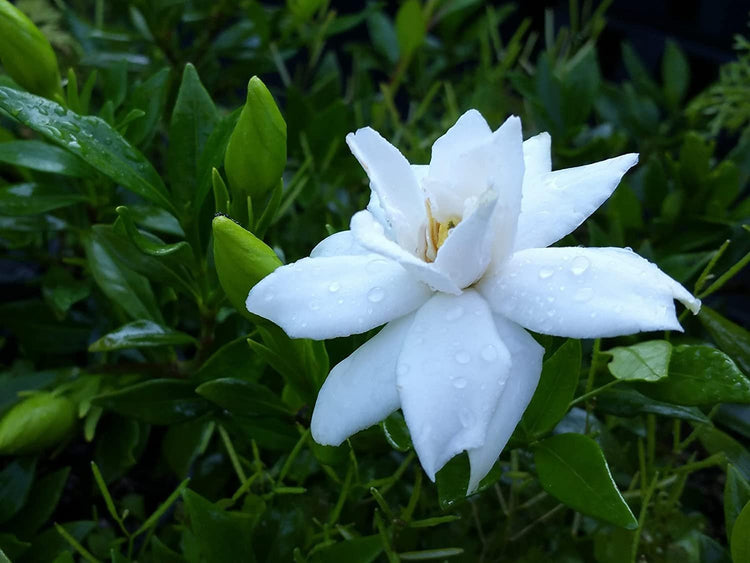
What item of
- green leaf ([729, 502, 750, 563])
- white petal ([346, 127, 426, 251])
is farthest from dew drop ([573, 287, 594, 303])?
green leaf ([729, 502, 750, 563])

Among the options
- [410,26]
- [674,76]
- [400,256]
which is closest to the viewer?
[400,256]

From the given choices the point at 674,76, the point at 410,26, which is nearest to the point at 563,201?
the point at 410,26

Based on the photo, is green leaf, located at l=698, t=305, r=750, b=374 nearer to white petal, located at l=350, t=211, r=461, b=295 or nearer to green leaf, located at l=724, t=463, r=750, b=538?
green leaf, located at l=724, t=463, r=750, b=538

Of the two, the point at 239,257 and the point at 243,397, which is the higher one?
the point at 239,257

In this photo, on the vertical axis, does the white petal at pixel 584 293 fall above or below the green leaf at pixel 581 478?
above

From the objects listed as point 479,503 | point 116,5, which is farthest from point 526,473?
point 116,5

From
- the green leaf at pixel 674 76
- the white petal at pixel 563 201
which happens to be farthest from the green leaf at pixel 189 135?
the green leaf at pixel 674 76

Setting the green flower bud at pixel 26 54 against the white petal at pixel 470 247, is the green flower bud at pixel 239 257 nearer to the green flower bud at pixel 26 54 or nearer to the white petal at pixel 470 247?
the white petal at pixel 470 247

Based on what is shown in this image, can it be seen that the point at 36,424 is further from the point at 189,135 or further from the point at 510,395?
the point at 510,395
